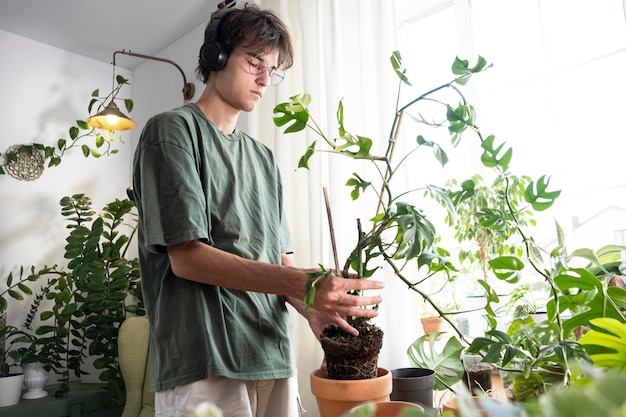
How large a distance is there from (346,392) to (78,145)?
3332 mm

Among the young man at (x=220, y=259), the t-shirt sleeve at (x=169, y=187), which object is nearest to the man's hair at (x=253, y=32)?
the young man at (x=220, y=259)

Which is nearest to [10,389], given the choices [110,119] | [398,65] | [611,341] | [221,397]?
[110,119]

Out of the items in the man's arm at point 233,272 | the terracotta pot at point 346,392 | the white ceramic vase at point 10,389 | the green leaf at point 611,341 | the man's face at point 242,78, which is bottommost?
the white ceramic vase at point 10,389

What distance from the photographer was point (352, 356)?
93 cm

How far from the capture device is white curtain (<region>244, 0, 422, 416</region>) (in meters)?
1.83

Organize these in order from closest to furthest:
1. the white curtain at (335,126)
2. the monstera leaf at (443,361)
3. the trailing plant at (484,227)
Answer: the monstera leaf at (443,361)
the trailing plant at (484,227)
the white curtain at (335,126)

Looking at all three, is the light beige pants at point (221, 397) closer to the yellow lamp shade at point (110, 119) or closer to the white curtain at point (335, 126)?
the white curtain at point (335, 126)

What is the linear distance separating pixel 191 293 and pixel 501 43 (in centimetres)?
167

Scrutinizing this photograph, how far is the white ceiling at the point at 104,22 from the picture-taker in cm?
308

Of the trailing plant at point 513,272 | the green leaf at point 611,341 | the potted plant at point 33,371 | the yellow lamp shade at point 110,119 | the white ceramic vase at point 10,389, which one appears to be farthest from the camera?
the yellow lamp shade at point 110,119

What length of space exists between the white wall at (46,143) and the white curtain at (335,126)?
6.22ft

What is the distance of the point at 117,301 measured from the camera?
2.94m

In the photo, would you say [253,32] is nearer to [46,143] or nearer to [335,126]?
[335,126]

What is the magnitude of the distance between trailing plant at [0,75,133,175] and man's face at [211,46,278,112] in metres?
2.14
